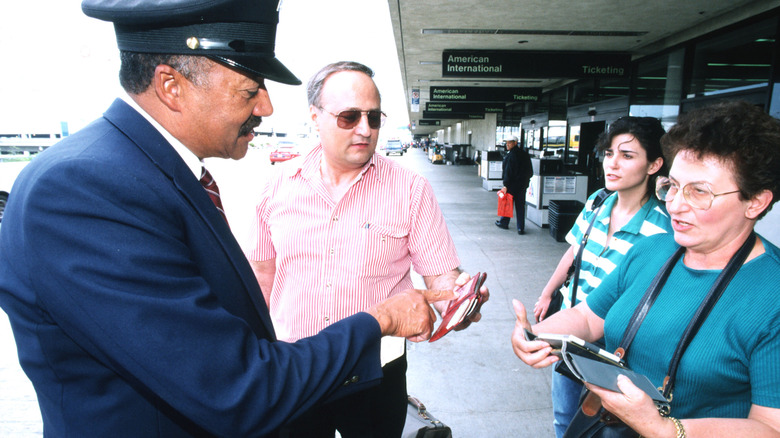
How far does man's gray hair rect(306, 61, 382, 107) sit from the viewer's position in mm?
2080

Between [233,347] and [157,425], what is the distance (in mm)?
296

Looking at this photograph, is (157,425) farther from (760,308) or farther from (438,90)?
(438,90)

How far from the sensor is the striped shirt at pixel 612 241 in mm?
2412

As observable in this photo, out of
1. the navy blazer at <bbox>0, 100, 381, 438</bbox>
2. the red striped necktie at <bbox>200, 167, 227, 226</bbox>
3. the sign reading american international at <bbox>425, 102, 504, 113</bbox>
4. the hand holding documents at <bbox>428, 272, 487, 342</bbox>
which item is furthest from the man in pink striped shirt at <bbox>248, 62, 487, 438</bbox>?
the sign reading american international at <bbox>425, 102, 504, 113</bbox>

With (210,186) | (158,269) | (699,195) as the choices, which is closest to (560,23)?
(699,195)

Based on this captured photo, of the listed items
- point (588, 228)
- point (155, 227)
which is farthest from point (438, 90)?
point (155, 227)

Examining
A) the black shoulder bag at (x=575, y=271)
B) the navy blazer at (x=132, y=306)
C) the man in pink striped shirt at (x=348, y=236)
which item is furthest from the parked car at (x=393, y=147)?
the navy blazer at (x=132, y=306)

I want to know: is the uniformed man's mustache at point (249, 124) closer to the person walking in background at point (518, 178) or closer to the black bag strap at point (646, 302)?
the black bag strap at point (646, 302)

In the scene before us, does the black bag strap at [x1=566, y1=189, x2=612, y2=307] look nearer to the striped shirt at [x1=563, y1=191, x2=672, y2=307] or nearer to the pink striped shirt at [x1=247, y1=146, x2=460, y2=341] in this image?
the striped shirt at [x1=563, y1=191, x2=672, y2=307]

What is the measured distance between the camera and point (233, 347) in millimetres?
942

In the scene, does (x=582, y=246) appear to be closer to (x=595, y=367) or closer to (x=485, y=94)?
(x=595, y=367)

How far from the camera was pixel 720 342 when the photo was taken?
4.48 feet

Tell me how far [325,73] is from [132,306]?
1.55 m

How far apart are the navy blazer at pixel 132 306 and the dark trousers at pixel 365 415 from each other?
969 millimetres
